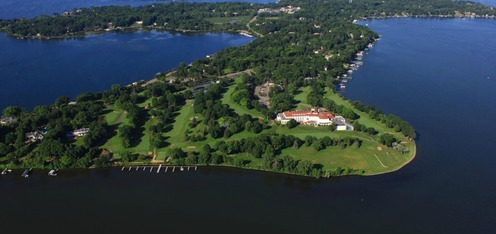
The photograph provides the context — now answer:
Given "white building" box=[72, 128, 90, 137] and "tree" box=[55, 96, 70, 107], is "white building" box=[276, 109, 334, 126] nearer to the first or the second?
"white building" box=[72, 128, 90, 137]

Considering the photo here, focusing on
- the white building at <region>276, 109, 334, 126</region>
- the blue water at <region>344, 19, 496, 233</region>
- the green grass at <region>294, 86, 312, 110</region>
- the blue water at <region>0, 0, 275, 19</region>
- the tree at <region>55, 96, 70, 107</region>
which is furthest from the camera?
the blue water at <region>0, 0, 275, 19</region>

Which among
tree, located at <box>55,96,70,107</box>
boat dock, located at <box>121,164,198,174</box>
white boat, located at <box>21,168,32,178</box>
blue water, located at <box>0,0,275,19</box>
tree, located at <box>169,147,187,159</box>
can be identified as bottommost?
white boat, located at <box>21,168,32,178</box>

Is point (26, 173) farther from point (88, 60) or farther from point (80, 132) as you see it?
point (88, 60)

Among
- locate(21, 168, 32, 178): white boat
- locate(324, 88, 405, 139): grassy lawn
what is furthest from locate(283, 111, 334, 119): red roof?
→ locate(21, 168, 32, 178): white boat

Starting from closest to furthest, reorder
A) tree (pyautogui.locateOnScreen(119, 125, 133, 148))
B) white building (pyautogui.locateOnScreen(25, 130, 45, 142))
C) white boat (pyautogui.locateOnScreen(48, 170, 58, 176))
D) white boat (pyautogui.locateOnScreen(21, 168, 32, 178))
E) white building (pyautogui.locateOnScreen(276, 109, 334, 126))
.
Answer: white boat (pyautogui.locateOnScreen(21, 168, 32, 178)), white boat (pyautogui.locateOnScreen(48, 170, 58, 176)), tree (pyautogui.locateOnScreen(119, 125, 133, 148)), white building (pyautogui.locateOnScreen(25, 130, 45, 142)), white building (pyautogui.locateOnScreen(276, 109, 334, 126))

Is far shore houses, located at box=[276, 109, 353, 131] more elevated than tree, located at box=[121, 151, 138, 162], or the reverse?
far shore houses, located at box=[276, 109, 353, 131]

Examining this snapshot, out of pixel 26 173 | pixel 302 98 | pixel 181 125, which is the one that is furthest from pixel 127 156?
pixel 302 98
